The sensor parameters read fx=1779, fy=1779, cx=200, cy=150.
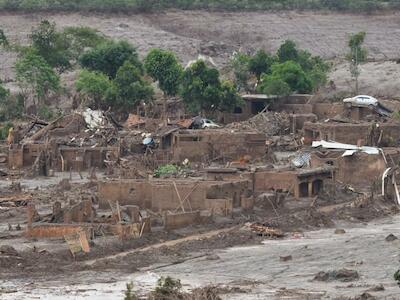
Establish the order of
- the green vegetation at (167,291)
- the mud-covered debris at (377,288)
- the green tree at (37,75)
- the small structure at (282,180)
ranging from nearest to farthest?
the green vegetation at (167,291) < the mud-covered debris at (377,288) < the small structure at (282,180) < the green tree at (37,75)

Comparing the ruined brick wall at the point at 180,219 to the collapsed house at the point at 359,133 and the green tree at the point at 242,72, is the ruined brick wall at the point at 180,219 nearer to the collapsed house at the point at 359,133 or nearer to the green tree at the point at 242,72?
the collapsed house at the point at 359,133

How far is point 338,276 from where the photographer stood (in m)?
45.8

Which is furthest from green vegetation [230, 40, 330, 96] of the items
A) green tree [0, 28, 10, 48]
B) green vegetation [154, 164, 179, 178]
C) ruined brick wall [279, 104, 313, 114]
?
green vegetation [154, 164, 179, 178]

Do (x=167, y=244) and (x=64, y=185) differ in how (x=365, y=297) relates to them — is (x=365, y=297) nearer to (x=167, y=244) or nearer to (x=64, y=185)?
(x=167, y=244)

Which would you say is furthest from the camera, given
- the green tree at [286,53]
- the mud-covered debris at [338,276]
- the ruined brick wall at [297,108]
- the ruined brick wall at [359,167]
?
the green tree at [286,53]

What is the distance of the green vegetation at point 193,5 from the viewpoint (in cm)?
11675

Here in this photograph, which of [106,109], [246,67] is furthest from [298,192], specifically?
[246,67]

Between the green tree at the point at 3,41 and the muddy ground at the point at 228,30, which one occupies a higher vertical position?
the green tree at the point at 3,41

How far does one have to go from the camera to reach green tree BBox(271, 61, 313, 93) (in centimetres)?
8619

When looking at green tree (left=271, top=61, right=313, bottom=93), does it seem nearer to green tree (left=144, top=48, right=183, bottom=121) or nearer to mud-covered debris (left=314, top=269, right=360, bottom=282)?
green tree (left=144, top=48, right=183, bottom=121)

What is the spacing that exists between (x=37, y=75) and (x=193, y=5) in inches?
1304

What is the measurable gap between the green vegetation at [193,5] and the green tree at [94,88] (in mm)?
30608

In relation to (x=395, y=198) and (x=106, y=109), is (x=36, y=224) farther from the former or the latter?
(x=106, y=109)

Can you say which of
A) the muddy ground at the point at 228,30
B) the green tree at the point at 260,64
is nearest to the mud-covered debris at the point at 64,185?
the green tree at the point at 260,64
